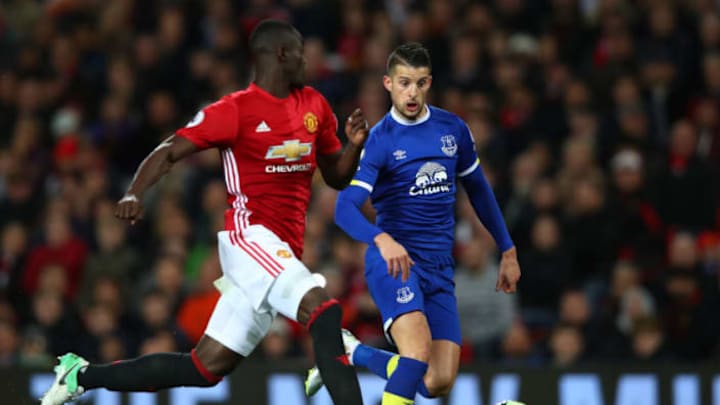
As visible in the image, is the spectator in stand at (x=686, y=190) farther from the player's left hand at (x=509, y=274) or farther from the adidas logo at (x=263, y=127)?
the adidas logo at (x=263, y=127)

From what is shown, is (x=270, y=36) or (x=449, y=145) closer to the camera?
(x=270, y=36)

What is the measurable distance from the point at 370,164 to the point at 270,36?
0.90 meters

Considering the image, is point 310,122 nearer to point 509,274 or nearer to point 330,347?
point 330,347

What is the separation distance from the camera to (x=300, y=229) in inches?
311

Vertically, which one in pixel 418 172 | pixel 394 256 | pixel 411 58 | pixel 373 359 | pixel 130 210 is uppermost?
pixel 411 58

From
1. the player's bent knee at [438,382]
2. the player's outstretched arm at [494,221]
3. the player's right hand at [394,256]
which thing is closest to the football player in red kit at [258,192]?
the player's right hand at [394,256]

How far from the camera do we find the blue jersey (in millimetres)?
8133

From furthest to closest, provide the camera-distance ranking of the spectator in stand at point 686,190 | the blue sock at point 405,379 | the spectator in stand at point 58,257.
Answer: the spectator in stand at point 58,257
the spectator in stand at point 686,190
the blue sock at point 405,379

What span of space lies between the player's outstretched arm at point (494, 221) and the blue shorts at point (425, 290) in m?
0.31

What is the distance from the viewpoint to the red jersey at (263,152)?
7.64m

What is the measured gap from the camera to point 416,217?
8219 mm

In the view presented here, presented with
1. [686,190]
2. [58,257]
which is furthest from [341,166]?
[58,257]

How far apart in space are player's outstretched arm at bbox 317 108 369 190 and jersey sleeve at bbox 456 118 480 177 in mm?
702

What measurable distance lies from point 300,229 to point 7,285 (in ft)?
20.5
